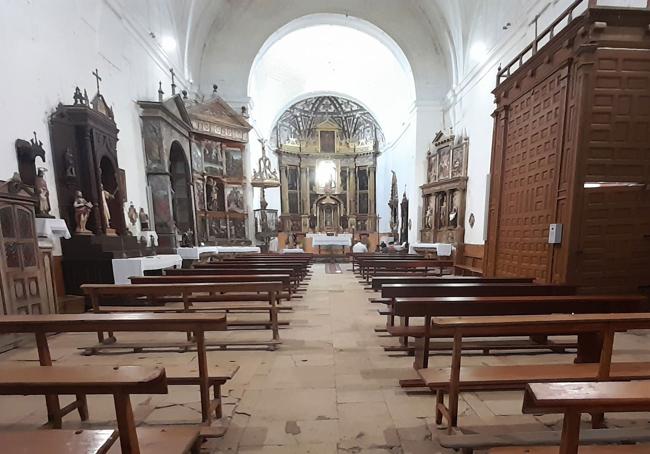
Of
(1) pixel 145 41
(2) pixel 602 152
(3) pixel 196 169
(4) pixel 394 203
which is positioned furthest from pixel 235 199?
(2) pixel 602 152

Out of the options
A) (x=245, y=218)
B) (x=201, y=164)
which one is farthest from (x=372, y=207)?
(x=201, y=164)

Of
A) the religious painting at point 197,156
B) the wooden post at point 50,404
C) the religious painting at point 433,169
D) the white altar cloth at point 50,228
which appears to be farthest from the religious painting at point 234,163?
the wooden post at point 50,404

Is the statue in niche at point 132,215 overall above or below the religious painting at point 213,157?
below

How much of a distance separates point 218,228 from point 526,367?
10.3 metres

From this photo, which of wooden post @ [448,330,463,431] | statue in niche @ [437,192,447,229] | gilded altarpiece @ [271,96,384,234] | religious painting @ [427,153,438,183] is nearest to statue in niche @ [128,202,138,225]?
wooden post @ [448,330,463,431]

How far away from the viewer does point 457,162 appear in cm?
995

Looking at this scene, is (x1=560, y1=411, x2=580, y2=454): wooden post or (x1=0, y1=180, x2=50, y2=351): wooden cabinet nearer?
(x1=560, y1=411, x2=580, y2=454): wooden post

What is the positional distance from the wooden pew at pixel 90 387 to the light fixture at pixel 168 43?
10.1 m

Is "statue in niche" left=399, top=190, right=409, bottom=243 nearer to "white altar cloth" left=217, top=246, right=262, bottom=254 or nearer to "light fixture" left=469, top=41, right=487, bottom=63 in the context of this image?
"light fixture" left=469, top=41, right=487, bottom=63

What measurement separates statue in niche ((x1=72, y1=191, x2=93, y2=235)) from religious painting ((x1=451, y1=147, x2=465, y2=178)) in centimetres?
979

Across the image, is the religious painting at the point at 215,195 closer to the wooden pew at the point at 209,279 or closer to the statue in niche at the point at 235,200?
the statue in niche at the point at 235,200

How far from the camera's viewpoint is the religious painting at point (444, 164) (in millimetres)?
10380

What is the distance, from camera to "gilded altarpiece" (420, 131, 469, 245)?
380 inches

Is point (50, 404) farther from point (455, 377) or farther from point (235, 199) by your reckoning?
point (235, 199)
